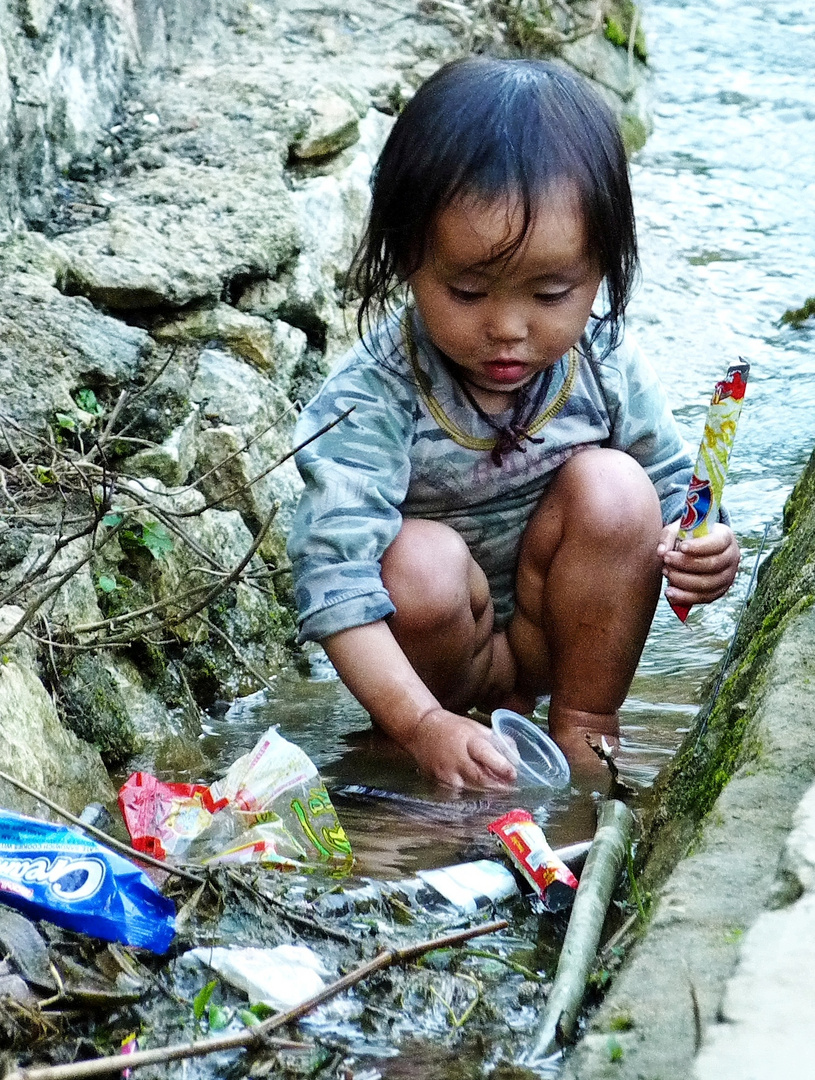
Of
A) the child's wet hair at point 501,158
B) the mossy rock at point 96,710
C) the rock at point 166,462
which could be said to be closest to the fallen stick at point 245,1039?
the mossy rock at point 96,710

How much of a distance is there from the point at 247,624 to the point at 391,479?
2.24 ft

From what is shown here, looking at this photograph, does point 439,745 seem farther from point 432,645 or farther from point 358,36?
point 358,36

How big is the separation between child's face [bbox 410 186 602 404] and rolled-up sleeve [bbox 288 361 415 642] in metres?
0.20

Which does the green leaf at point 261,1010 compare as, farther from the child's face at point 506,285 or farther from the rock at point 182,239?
the rock at point 182,239

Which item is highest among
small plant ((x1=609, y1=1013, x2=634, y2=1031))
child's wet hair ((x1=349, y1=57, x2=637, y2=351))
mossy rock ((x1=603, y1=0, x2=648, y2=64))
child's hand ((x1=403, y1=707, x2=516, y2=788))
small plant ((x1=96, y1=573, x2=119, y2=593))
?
child's wet hair ((x1=349, y1=57, x2=637, y2=351))

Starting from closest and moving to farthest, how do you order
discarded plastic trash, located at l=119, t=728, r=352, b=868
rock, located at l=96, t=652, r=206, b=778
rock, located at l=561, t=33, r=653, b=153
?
discarded plastic trash, located at l=119, t=728, r=352, b=868, rock, located at l=96, t=652, r=206, b=778, rock, located at l=561, t=33, r=653, b=153

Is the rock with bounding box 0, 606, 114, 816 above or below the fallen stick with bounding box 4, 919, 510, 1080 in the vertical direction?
below

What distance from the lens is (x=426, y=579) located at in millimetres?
2256

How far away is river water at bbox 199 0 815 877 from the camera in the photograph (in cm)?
207

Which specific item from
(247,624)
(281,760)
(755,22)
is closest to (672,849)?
(281,760)

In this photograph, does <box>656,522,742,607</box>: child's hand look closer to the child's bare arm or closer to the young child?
the young child

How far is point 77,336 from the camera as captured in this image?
9.29 ft

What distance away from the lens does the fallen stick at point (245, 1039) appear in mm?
1107

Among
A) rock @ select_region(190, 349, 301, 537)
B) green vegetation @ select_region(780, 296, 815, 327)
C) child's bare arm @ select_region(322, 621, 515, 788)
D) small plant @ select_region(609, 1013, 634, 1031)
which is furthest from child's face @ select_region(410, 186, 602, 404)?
green vegetation @ select_region(780, 296, 815, 327)
